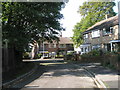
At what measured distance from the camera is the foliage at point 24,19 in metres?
18.2

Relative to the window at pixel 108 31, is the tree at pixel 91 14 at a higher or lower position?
higher

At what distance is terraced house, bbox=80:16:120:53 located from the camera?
1227 inches

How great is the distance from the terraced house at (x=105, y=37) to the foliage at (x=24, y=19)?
38.0 feet

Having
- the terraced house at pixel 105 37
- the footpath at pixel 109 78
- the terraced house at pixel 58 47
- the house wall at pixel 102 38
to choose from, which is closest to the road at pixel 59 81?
the footpath at pixel 109 78

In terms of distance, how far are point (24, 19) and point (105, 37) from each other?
18.4 metres

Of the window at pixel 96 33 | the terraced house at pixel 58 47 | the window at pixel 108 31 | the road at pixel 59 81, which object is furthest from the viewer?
the terraced house at pixel 58 47

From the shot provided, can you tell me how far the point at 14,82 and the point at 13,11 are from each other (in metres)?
8.72

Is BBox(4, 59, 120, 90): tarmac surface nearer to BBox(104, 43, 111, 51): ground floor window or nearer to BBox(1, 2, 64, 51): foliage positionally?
BBox(1, 2, 64, 51): foliage

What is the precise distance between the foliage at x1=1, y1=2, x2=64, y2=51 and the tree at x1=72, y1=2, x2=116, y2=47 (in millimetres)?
29648

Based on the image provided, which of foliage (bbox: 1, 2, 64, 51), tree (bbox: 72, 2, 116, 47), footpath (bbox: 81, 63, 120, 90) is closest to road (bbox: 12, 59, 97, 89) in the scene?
footpath (bbox: 81, 63, 120, 90)

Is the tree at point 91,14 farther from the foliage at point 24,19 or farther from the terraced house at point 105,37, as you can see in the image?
the foliage at point 24,19

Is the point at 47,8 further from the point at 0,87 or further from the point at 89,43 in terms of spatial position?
the point at 89,43

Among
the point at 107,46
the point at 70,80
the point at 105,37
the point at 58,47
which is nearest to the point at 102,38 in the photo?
the point at 105,37

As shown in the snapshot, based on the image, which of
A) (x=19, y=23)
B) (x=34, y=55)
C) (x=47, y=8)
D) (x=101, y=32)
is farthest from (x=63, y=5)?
(x=34, y=55)
